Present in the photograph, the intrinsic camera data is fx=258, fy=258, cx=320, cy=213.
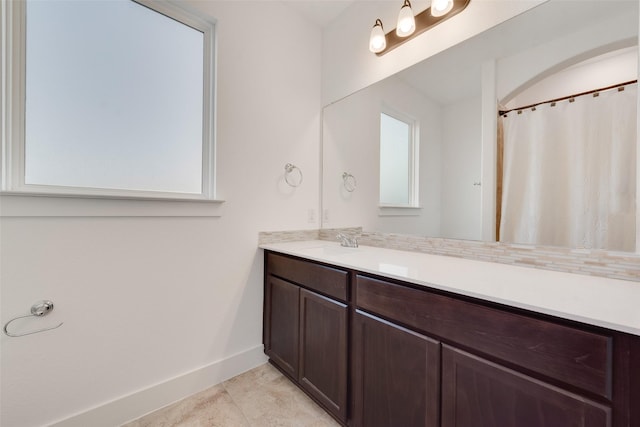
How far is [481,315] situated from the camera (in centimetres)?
78

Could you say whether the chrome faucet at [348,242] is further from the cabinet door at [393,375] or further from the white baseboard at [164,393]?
the white baseboard at [164,393]

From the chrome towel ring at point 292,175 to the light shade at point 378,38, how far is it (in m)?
0.96

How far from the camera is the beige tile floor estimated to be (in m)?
1.34

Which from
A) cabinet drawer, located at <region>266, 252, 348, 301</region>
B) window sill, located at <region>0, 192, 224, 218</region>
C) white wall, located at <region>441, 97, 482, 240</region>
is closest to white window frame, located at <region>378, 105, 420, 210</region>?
white wall, located at <region>441, 97, 482, 240</region>

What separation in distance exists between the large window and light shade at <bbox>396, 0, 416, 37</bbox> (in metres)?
1.18

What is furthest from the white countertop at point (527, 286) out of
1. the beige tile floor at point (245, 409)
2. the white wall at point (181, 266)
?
the beige tile floor at point (245, 409)

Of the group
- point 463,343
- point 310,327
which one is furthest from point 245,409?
point 463,343

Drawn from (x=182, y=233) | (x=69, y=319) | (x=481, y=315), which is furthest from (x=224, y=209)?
(x=481, y=315)

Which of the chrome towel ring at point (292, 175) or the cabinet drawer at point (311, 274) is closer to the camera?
the cabinet drawer at point (311, 274)

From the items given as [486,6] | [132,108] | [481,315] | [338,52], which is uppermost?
[338,52]

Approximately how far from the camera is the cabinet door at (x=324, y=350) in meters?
1.22

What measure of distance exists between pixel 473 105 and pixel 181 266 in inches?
Result: 73.0

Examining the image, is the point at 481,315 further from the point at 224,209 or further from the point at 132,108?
the point at 132,108

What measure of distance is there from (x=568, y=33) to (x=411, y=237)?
1138mm
